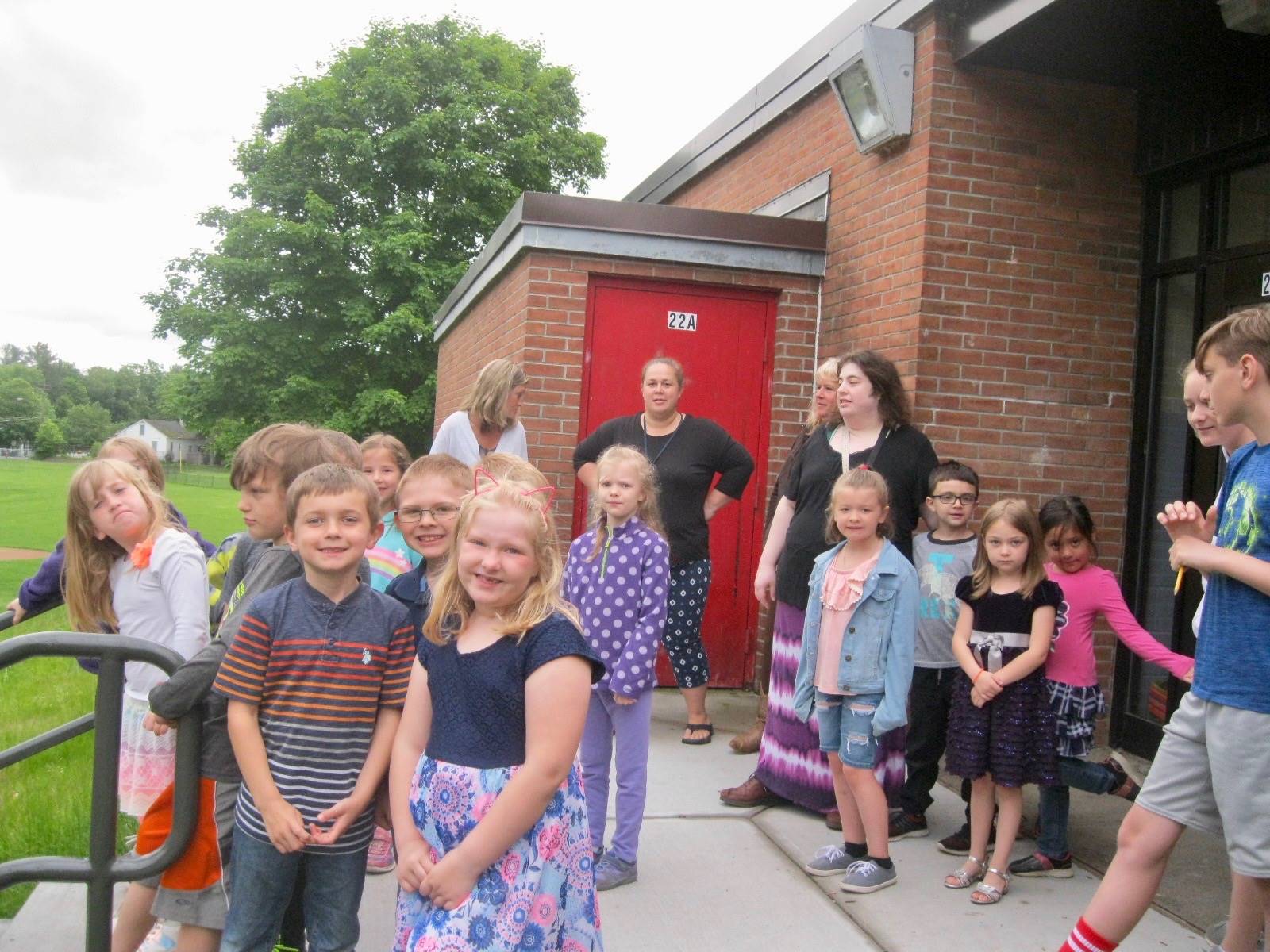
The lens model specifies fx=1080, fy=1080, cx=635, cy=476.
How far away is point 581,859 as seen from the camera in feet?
7.61

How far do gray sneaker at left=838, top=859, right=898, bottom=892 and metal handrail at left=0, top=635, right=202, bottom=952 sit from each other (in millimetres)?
2200

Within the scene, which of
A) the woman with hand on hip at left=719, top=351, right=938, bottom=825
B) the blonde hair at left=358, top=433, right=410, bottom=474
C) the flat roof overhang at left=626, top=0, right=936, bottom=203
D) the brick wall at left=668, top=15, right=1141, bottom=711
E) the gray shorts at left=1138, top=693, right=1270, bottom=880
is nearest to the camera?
the gray shorts at left=1138, top=693, right=1270, bottom=880

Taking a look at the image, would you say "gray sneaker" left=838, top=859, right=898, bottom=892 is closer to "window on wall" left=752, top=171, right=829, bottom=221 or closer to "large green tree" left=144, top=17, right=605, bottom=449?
"window on wall" left=752, top=171, right=829, bottom=221

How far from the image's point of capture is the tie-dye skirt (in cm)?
215

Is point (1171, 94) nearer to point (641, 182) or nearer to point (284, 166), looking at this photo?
point (641, 182)

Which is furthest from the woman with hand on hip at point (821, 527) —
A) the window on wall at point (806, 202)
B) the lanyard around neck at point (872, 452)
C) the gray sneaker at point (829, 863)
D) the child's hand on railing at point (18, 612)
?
the child's hand on railing at point (18, 612)

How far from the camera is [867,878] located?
367cm

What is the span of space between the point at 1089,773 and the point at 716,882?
1.33 meters

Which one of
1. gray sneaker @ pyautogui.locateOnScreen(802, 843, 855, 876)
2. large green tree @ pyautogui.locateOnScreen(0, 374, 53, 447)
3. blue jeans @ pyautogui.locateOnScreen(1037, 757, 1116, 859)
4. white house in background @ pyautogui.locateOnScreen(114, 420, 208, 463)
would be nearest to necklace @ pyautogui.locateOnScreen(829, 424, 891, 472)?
blue jeans @ pyautogui.locateOnScreen(1037, 757, 1116, 859)

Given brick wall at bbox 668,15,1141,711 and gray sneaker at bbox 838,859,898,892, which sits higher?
brick wall at bbox 668,15,1141,711

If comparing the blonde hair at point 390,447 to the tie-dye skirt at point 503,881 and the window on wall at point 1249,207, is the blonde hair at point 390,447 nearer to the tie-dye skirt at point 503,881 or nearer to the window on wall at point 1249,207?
the tie-dye skirt at point 503,881

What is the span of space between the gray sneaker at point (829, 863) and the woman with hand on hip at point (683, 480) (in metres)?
1.56

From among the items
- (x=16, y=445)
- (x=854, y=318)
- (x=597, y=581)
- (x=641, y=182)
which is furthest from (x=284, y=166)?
(x=16, y=445)

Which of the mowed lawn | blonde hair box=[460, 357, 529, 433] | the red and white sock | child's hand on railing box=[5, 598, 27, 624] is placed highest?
blonde hair box=[460, 357, 529, 433]
